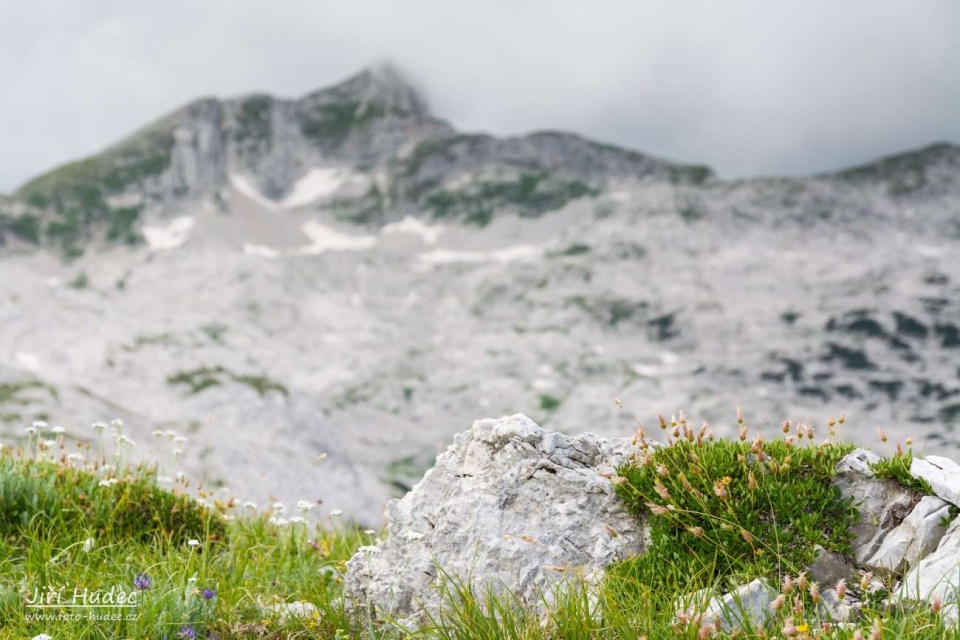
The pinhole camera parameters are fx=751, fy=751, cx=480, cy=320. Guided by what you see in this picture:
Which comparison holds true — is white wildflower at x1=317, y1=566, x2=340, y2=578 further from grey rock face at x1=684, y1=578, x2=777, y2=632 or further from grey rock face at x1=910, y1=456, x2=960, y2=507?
grey rock face at x1=910, y1=456, x2=960, y2=507

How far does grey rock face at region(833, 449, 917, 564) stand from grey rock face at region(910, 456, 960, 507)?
0.23 meters

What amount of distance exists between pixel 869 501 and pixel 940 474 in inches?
25.7

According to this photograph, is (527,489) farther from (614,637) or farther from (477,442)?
(614,637)

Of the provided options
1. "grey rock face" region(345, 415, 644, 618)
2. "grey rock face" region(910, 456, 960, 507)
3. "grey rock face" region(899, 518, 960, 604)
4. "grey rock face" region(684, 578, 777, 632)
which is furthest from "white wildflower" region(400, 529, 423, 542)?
"grey rock face" region(910, 456, 960, 507)

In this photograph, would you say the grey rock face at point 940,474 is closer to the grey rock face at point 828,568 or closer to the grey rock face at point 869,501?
the grey rock face at point 869,501

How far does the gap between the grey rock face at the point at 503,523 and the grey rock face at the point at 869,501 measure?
1.99 meters

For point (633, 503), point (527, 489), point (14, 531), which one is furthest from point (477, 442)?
point (14, 531)

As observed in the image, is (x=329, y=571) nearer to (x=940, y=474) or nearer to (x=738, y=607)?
(x=738, y=607)

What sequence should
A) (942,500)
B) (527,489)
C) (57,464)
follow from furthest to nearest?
1. (57,464)
2. (527,489)
3. (942,500)

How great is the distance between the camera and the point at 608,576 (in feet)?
21.7

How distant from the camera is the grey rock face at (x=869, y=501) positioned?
6824mm

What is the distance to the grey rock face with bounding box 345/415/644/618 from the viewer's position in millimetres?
7262

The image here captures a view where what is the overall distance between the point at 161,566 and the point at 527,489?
4243 mm

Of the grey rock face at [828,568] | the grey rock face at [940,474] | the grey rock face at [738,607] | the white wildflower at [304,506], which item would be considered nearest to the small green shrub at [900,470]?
the grey rock face at [940,474]
